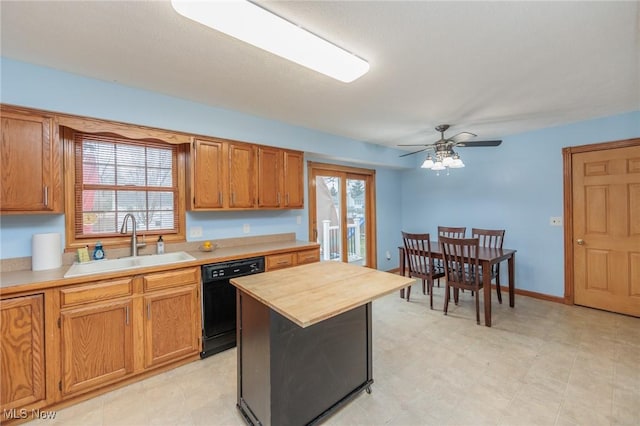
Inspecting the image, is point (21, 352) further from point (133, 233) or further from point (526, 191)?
point (526, 191)

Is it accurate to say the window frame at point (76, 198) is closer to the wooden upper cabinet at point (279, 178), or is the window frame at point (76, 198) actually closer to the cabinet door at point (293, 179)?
the wooden upper cabinet at point (279, 178)

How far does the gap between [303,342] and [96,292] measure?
1.56m

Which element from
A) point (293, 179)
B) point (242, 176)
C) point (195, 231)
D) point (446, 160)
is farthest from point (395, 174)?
point (195, 231)

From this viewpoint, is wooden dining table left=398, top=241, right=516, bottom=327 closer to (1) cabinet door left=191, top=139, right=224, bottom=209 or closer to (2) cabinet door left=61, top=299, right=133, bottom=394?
(1) cabinet door left=191, top=139, right=224, bottom=209

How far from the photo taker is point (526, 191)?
394cm

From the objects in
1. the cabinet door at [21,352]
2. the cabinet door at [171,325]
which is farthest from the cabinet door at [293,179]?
the cabinet door at [21,352]

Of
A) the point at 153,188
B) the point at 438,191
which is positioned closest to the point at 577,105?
the point at 438,191

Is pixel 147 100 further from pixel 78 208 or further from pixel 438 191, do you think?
pixel 438 191

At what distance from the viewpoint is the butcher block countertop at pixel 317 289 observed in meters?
1.30

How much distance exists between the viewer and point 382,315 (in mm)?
3350

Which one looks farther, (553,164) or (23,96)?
(553,164)

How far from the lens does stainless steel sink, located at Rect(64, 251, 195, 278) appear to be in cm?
201

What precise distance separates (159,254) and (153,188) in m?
0.67

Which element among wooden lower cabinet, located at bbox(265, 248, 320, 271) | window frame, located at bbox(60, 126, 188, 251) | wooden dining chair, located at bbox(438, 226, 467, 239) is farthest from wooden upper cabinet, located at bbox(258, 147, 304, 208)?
wooden dining chair, located at bbox(438, 226, 467, 239)
